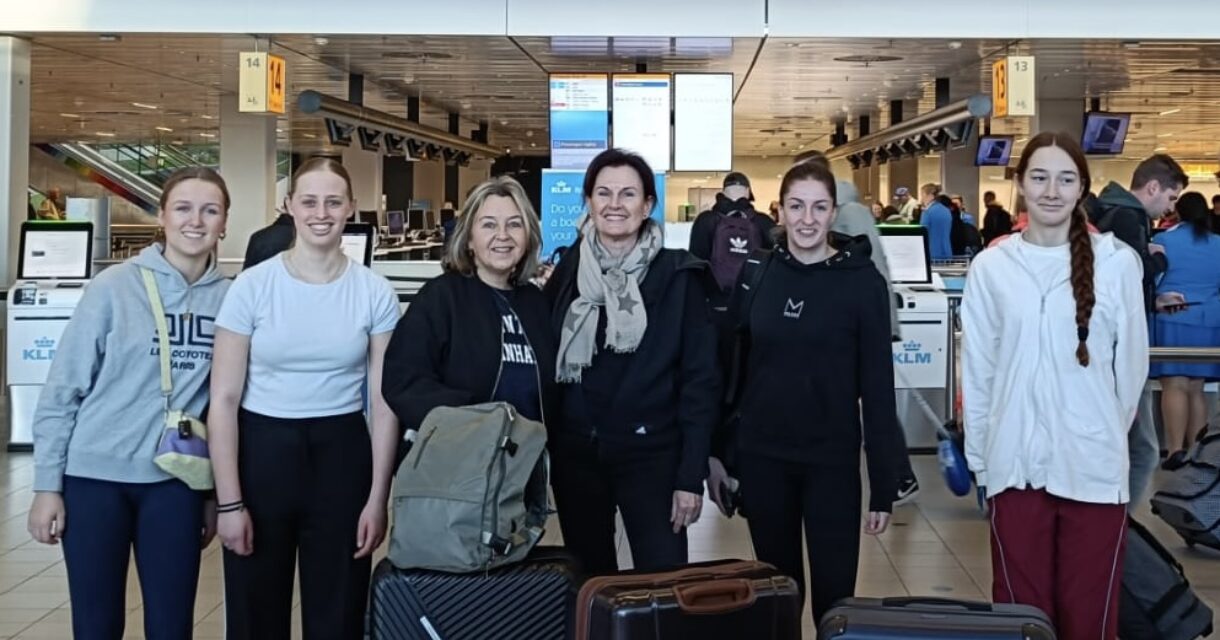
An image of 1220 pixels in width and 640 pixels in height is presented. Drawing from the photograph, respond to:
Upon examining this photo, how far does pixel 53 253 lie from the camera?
8.21 metres

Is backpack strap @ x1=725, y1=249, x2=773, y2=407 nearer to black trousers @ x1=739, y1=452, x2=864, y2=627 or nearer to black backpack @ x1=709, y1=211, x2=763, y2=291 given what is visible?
black trousers @ x1=739, y1=452, x2=864, y2=627

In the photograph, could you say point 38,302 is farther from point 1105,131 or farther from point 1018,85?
point 1105,131

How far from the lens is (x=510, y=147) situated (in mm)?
33375

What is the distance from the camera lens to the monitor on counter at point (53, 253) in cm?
816

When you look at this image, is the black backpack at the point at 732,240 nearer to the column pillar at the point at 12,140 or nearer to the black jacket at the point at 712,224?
the black jacket at the point at 712,224

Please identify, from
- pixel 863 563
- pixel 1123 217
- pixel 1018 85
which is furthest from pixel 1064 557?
pixel 1018 85

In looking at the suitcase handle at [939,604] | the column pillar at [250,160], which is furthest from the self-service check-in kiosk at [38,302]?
the column pillar at [250,160]

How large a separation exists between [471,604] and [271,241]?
326 cm

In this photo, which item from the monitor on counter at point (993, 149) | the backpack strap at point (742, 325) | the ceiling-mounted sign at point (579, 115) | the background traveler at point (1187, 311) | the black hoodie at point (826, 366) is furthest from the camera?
the monitor on counter at point (993, 149)

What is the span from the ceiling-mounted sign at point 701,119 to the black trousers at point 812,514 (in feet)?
22.7

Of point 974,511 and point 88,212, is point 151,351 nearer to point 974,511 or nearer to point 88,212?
point 974,511

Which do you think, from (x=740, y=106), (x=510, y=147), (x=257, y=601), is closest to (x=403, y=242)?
(x=740, y=106)

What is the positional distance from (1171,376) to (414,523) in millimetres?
5407

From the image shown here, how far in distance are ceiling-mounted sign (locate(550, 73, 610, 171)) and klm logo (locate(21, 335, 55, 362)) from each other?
3.56 meters
